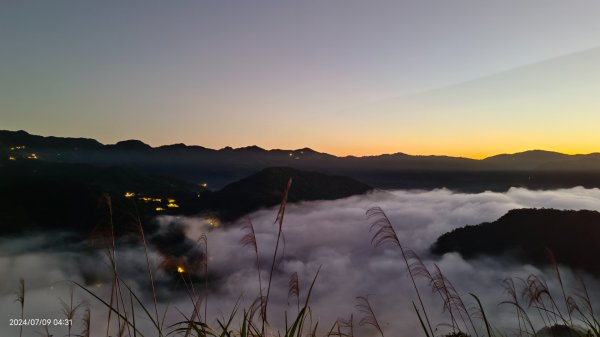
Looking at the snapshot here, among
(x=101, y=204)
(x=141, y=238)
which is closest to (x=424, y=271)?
(x=141, y=238)

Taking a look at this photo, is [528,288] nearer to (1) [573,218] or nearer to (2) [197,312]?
(2) [197,312]

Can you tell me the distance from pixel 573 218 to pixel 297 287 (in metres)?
235

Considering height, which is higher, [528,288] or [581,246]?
[528,288]

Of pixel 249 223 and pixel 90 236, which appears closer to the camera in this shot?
pixel 90 236

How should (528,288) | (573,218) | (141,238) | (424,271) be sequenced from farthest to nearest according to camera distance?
(573,218) < (528,288) < (424,271) < (141,238)

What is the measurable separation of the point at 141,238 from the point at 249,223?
114 centimetres

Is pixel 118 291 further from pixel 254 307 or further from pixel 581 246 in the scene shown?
pixel 581 246

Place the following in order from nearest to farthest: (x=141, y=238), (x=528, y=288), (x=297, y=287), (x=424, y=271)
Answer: (x=141, y=238) < (x=424, y=271) < (x=297, y=287) < (x=528, y=288)

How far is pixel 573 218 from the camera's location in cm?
19612

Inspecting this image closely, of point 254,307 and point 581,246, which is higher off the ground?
point 254,307

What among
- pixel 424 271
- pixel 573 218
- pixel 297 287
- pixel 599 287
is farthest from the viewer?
pixel 573 218

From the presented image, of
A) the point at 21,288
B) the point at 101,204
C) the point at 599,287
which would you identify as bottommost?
the point at 599,287

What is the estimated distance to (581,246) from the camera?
181m

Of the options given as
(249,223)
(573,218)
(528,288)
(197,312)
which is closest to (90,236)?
(197,312)
